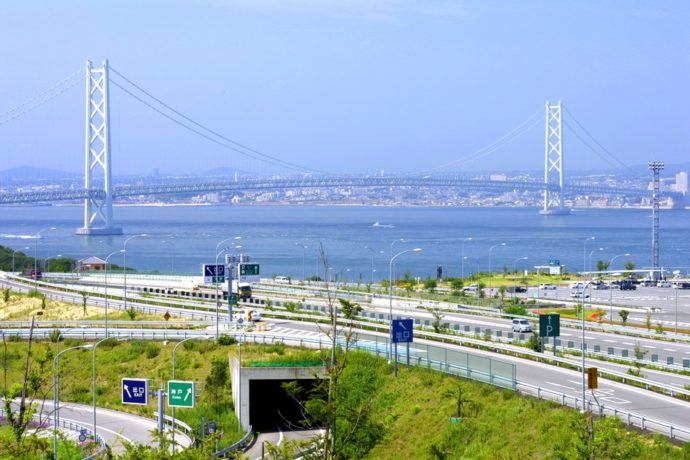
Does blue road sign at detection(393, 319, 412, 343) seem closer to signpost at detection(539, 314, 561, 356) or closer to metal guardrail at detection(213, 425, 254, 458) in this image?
signpost at detection(539, 314, 561, 356)

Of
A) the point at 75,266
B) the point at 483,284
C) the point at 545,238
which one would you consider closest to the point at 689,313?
the point at 483,284

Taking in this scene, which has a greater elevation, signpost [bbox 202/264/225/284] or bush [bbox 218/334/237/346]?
signpost [bbox 202/264/225/284]

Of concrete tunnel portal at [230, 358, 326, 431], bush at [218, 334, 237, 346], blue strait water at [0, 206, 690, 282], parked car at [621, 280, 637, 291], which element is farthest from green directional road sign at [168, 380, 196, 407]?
blue strait water at [0, 206, 690, 282]

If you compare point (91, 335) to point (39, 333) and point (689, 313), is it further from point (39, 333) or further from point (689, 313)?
point (689, 313)

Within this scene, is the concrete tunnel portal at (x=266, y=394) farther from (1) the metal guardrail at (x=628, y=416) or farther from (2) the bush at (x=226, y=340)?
(1) the metal guardrail at (x=628, y=416)

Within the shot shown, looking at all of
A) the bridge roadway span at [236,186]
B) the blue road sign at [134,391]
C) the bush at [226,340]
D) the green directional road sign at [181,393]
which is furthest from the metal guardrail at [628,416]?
the bridge roadway span at [236,186]

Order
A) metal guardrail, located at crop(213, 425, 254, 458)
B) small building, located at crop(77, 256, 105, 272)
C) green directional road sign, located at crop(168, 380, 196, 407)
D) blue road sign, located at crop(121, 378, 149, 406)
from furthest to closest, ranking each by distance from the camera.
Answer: small building, located at crop(77, 256, 105, 272) → metal guardrail, located at crop(213, 425, 254, 458) → blue road sign, located at crop(121, 378, 149, 406) → green directional road sign, located at crop(168, 380, 196, 407)
